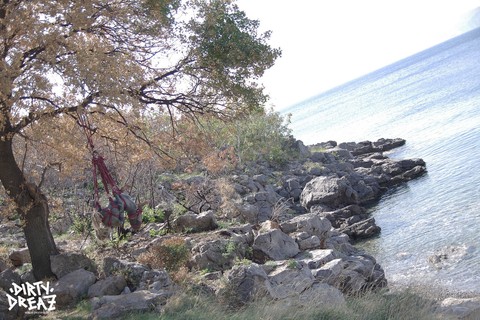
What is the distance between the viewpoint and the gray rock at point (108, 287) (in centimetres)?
1022

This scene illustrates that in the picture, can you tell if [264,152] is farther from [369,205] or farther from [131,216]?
[131,216]

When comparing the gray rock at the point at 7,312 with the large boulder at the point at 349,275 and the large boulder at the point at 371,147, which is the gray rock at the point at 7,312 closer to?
the large boulder at the point at 349,275

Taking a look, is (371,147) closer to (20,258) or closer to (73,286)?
(20,258)

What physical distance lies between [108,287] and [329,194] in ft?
60.2

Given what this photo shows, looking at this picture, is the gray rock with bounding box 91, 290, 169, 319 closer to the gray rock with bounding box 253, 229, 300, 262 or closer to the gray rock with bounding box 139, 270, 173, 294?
the gray rock with bounding box 139, 270, 173, 294

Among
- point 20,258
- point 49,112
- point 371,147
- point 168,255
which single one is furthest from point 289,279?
point 371,147

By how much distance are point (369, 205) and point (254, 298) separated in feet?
64.8

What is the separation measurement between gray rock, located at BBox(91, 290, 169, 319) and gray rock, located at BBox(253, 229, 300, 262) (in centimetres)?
487

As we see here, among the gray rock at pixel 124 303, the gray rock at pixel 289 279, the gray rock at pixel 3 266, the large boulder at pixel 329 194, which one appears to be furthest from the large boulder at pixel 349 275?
the large boulder at pixel 329 194

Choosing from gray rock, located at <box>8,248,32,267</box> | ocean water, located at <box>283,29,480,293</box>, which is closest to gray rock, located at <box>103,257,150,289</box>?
gray rock, located at <box>8,248,32,267</box>

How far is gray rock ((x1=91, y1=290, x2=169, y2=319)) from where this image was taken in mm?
8891

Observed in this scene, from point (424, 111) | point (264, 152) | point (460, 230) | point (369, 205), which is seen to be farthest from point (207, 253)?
A: point (424, 111)

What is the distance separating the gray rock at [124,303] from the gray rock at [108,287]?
68 centimetres

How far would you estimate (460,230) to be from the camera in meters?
18.6
